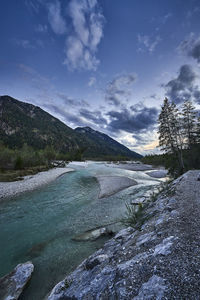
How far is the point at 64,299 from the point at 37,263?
3.70 metres

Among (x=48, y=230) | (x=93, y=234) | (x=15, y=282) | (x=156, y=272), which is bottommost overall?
(x=48, y=230)

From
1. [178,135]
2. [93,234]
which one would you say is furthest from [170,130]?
[93,234]

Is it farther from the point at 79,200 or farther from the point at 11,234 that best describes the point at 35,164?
the point at 11,234

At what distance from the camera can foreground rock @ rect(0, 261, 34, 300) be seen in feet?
13.3

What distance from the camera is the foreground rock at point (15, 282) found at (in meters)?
4.06

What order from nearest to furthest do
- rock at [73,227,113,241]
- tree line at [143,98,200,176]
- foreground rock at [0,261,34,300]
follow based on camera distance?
foreground rock at [0,261,34,300]
rock at [73,227,113,241]
tree line at [143,98,200,176]

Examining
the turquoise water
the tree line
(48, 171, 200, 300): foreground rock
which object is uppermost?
the tree line

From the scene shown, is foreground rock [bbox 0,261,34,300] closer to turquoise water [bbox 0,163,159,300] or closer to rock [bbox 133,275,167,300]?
turquoise water [bbox 0,163,159,300]

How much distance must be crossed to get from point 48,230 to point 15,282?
3.60 m

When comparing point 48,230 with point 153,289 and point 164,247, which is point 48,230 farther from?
point 153,289

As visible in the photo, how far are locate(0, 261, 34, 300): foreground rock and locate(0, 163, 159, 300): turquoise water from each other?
28 centimetres

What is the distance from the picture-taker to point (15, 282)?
4.43m

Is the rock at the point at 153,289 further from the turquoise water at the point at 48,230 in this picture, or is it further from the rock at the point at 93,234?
the rock at the point at 93,234

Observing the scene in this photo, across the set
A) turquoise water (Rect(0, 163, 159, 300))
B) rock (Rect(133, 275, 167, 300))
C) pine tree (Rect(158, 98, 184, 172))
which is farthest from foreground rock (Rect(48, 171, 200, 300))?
pine tree (Rect(158, 98, 184, 172))
